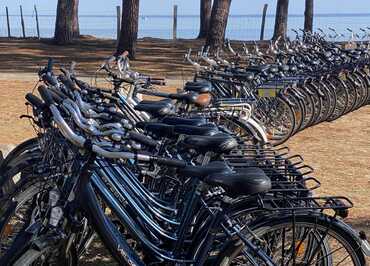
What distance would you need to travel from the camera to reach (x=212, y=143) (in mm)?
3619

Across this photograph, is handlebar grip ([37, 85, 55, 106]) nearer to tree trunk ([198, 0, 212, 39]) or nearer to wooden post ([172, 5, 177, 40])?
tree trunk ([198, 0, 212, 39])

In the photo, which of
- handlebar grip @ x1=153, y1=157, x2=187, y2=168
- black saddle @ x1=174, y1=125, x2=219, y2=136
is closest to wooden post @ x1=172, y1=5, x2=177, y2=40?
black saddle @ x1=174, y1=125, x2=219, y2=136

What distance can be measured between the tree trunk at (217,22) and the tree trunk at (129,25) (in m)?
1.88

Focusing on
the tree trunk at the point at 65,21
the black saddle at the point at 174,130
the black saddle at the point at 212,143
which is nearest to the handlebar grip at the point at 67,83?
the black saddle at the point at 174,130

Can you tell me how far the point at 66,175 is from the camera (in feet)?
10.7

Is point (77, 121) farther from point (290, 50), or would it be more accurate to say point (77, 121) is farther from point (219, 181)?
point (290, 50)

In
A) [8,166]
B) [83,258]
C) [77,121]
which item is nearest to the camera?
[77,121]

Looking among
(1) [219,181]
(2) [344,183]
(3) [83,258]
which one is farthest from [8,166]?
(2) [344,183]

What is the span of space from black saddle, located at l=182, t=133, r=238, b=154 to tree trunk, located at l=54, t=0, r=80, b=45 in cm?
1705

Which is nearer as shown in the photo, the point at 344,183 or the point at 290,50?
the point at 344,183

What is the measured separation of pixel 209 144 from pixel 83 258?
60.3 inches

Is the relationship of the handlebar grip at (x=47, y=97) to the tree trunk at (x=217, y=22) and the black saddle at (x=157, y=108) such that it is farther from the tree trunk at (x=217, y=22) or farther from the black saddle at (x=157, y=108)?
the tree trunk at (x=217, y=22)

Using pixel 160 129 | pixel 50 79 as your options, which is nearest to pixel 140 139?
pixel 160 129

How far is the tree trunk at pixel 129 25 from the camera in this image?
16.4 metres
